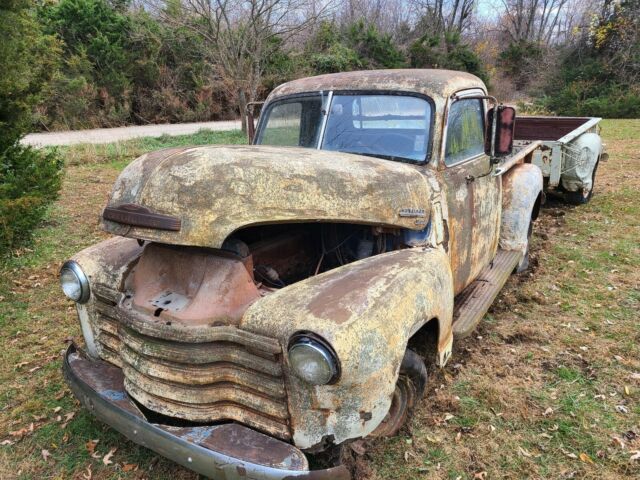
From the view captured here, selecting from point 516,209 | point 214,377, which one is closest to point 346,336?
point 214,377

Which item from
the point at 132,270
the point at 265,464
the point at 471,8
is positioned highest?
the point at 471,8

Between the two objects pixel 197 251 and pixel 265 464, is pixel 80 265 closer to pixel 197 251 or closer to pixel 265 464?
pixel 197 251

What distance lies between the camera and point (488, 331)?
3.96 m

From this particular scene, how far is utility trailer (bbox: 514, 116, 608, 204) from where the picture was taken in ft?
21.0

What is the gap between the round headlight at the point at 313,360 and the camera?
6.38 ft

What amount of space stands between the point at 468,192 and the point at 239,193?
6.27 ft

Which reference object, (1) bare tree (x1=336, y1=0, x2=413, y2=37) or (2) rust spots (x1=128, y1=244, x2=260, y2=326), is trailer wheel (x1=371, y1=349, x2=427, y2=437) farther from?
(1) bare tree (x1=336, y1=0, x2=413, y2=37)

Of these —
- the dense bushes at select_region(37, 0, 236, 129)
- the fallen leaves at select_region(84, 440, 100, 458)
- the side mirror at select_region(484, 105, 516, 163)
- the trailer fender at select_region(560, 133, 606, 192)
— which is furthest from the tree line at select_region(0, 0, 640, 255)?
the trailer fender at select_region(560, 133, 606, 192)

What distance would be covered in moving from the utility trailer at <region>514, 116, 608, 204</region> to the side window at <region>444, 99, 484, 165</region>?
2.85 metres

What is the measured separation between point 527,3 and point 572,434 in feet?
134

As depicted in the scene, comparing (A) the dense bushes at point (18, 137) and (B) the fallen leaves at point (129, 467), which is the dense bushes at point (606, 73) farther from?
(B) the fallen leaves at point (129, 467)

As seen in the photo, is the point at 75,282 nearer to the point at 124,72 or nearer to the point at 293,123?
the point at 293,123

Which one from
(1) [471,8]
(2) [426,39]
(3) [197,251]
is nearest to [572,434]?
(3) [197,251]

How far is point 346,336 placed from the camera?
6.49 feet
